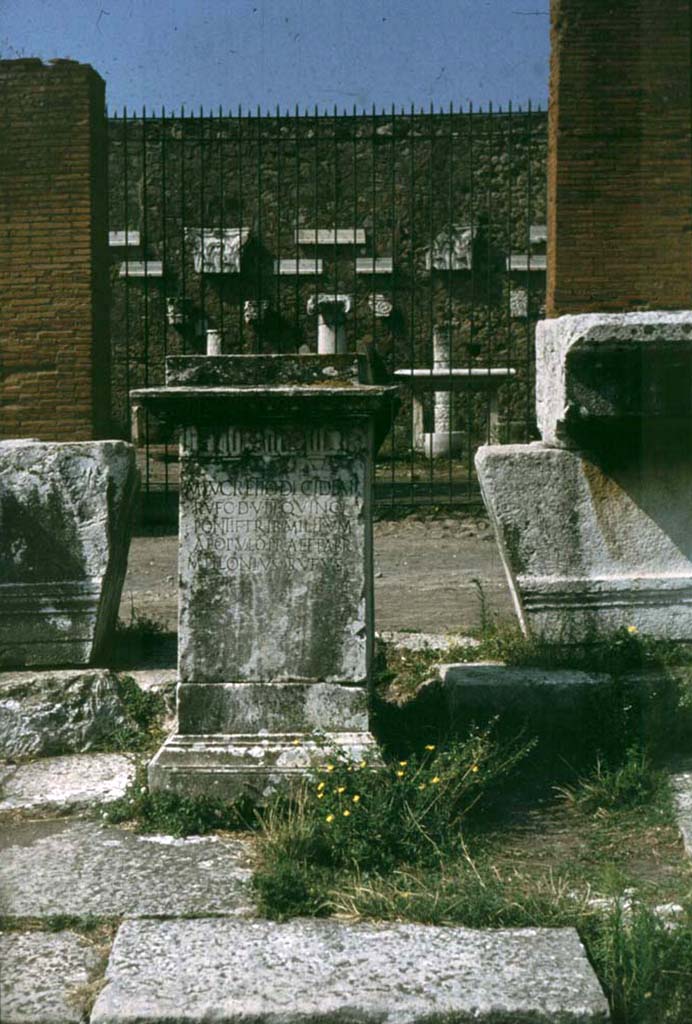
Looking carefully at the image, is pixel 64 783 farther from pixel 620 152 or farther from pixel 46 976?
pixel 620 152

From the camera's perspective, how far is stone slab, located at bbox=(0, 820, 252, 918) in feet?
10.7

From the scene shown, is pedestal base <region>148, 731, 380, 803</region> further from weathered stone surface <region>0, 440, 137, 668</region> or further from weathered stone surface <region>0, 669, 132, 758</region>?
weathered stone surface <region>0, 440, 137, 668</region>

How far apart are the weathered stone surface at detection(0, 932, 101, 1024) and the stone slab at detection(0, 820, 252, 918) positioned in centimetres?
13

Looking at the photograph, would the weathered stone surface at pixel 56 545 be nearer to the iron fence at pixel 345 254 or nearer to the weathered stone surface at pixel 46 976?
the weathered stone surface at pixel 46 976

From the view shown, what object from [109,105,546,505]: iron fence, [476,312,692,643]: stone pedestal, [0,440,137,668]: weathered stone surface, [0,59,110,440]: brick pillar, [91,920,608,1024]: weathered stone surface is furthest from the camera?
[109,105,546,505]: iron fence

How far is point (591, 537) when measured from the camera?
489cm

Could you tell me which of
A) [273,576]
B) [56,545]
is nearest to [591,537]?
[273,576]

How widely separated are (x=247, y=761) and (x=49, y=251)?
6.60 metres

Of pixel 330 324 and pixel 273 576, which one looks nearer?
pixel 273 576

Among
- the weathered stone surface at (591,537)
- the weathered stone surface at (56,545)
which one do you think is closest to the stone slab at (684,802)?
the weathered stone surface at (591,537)

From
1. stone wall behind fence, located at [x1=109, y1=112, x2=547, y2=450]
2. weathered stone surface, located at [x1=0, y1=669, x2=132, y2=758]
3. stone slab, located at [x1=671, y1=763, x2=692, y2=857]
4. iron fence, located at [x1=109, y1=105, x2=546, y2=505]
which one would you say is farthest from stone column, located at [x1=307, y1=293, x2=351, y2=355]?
stone slab, located at [x1=671, y1=763, x2=692, y2=857]

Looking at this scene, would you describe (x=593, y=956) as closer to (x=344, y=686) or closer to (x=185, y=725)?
(x=344, y=686)

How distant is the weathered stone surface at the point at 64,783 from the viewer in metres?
4.06

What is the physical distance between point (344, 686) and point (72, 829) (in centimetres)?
93
